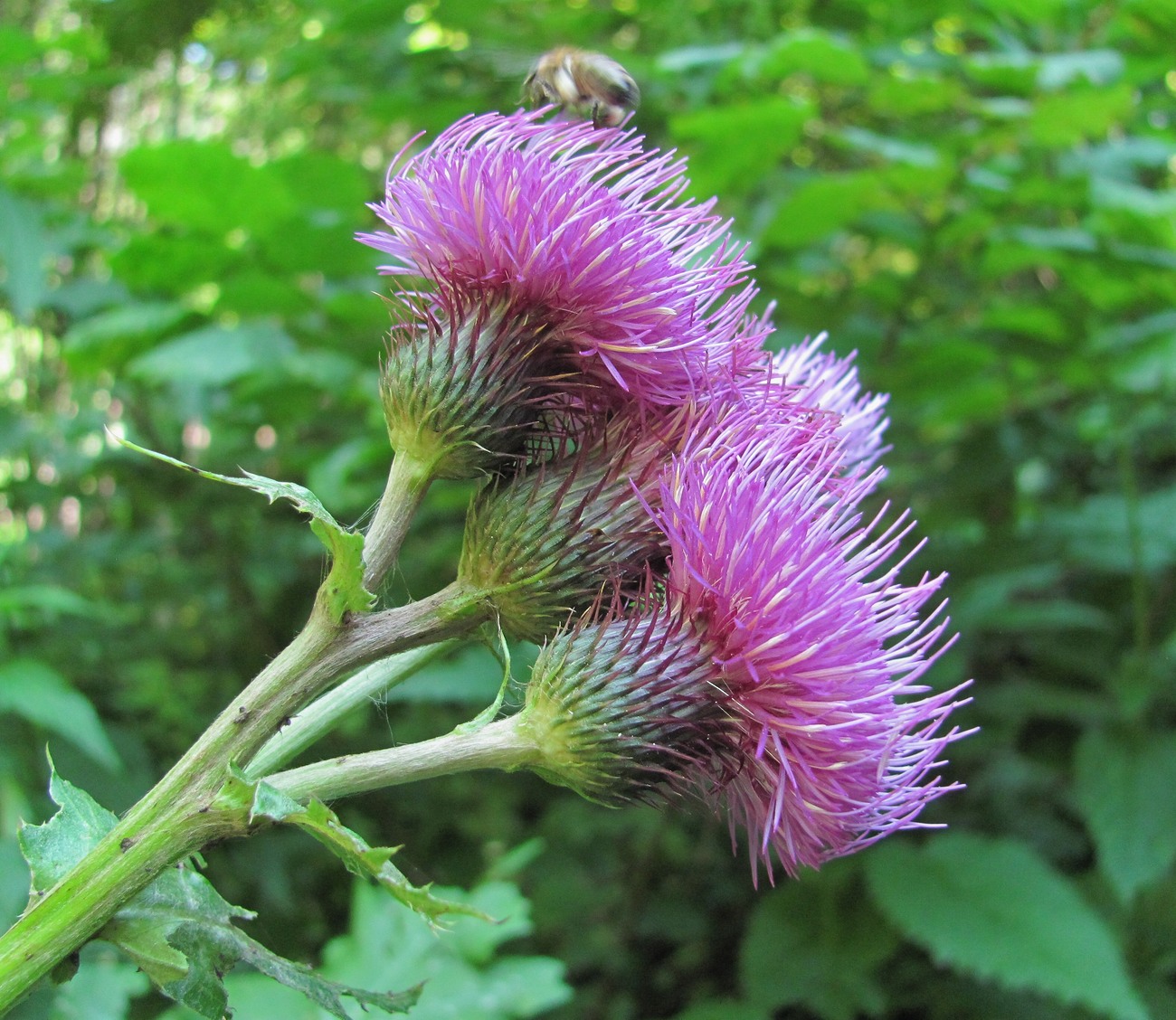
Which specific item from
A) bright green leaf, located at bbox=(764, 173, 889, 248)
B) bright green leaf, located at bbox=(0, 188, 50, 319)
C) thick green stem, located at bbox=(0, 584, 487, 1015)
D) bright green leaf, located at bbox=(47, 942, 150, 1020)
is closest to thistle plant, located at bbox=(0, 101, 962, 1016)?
thick green stem, located at bbox=(0, 584, 487, 1015)

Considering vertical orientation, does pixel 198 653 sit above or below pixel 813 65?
below

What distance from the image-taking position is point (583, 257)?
4.99 ft

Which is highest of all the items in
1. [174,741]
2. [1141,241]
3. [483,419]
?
[483,419]

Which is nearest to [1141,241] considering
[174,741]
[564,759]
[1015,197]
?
[1015,197]

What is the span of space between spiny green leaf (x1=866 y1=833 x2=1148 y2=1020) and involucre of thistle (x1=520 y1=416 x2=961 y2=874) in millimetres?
1610

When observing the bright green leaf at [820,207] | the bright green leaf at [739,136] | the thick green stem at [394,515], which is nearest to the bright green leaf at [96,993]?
the thick green stem at [394,515]

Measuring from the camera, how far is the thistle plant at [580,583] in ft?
3.95

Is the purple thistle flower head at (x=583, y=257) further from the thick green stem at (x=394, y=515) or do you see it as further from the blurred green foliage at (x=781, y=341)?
the blurred green foliage at (x=781, y=341)

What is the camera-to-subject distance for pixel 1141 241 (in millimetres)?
3162

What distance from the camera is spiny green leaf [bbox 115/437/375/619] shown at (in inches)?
47.9

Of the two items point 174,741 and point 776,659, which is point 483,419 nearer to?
point 776,659

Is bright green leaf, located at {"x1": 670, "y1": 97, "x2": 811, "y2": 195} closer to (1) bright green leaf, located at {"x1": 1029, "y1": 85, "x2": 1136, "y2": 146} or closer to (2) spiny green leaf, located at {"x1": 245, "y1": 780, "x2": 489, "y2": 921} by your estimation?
(1) bright green leaf, located at {"x1": 1029, "y1": 85, "x2": 1136, "y2": 146}

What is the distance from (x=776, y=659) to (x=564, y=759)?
0.31 meters

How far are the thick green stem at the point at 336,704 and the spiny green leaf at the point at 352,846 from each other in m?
0.17
